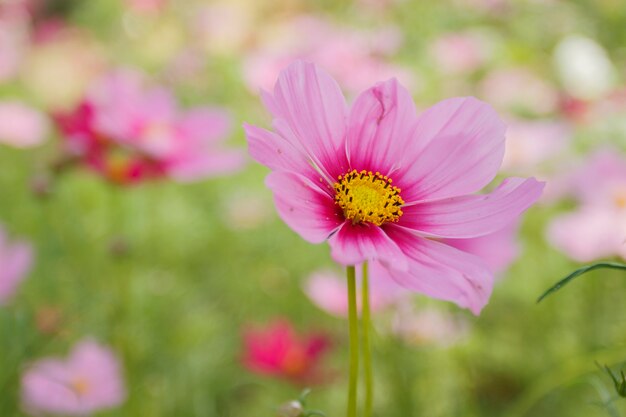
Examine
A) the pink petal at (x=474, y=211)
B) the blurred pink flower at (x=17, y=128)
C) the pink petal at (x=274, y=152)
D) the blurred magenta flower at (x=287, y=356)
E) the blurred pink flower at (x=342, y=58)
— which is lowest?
the blurred magenta flower at (x=287, y=356)

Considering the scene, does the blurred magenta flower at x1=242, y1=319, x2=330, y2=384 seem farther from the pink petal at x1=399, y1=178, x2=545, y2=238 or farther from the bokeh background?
the pink petal at x1=399, y1=178, x2=545, y2=238

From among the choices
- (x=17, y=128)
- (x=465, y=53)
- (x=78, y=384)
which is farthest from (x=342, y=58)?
(x=78, y=384)

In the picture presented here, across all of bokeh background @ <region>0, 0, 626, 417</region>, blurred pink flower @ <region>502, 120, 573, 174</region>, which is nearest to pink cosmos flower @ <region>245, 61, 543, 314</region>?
bokeh background @ <region>0, 0, 626, 417</region>

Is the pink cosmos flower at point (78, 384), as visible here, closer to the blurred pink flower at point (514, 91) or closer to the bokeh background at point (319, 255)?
the bokeh background at point (319, 255)

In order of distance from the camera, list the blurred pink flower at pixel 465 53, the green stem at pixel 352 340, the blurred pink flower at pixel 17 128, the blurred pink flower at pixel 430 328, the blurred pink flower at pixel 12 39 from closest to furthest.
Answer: the green stem at pixel 352 340, the blurred pink flower at pixel 430 328, the blurred pink flower at pixel 17 128, the blurred pink flower at pixel 465 53, the blurred pink flower at pixel 12 39

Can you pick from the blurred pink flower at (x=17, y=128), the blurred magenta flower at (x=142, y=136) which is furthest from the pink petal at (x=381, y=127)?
the blurred pink flower at (x=17, y=128)

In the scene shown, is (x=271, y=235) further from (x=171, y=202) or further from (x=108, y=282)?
(x=108, y=282)
